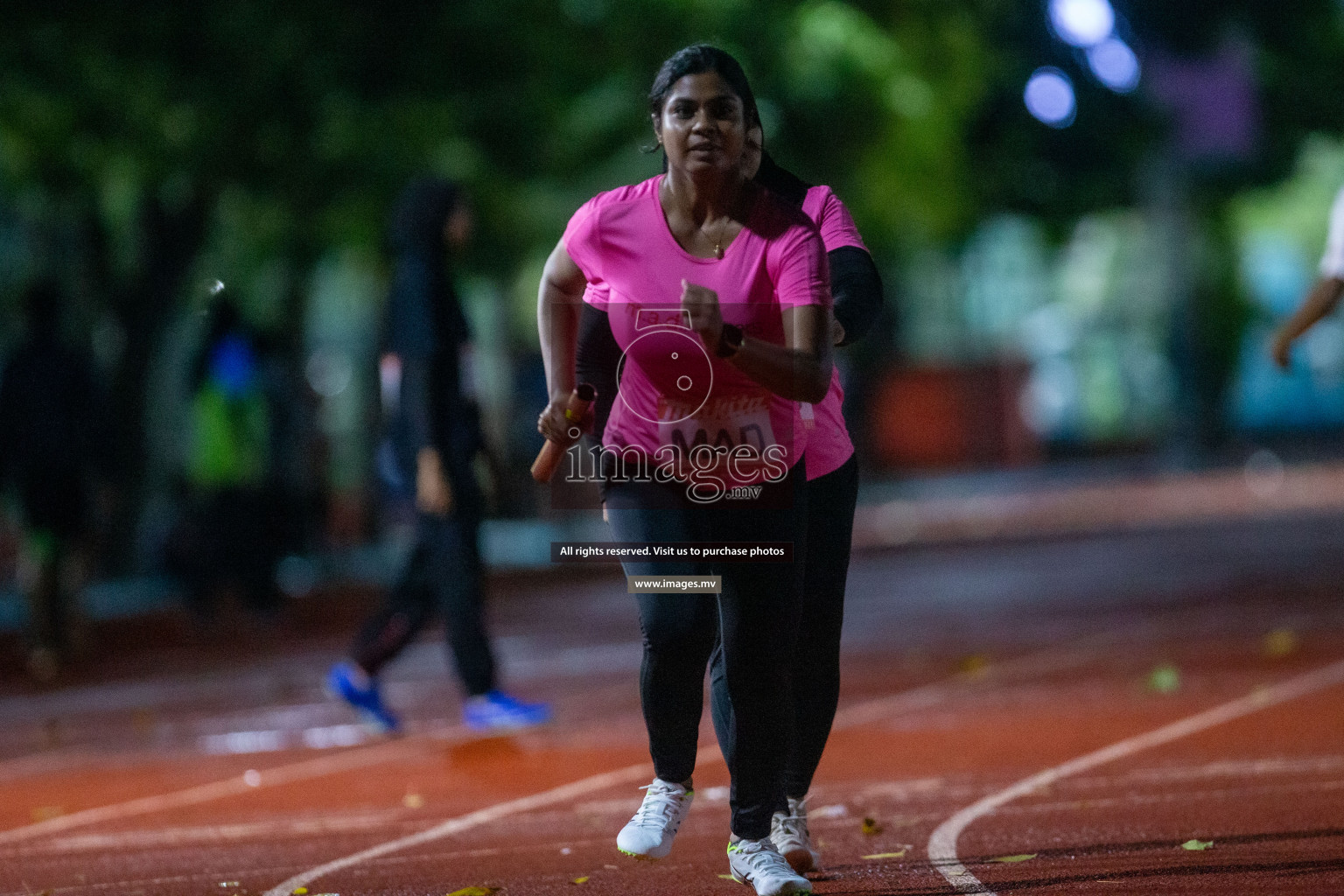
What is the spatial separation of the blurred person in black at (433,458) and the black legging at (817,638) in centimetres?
344

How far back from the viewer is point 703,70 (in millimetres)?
4664

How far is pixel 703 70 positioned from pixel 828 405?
103cm

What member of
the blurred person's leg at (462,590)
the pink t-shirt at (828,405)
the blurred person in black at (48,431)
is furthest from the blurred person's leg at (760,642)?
the blurred person in black at (48,431)

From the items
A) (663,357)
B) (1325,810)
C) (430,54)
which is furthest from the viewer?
(430,54)

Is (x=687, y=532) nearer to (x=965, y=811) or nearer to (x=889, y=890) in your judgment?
(x=889, y=890)

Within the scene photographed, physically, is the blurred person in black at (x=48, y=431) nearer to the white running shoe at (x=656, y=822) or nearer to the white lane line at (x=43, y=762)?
the white lane line at (x=43, y=762)

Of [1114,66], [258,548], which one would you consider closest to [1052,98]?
[1114,66]

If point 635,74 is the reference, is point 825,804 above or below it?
below

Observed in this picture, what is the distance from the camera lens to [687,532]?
4.89m

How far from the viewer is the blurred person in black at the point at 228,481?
14195 millimetres

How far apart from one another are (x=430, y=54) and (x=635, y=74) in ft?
20.4

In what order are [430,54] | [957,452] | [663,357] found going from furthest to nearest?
[957,452]
[430,54]
[663,357]

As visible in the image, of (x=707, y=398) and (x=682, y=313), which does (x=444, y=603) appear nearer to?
(x=707, y=398)

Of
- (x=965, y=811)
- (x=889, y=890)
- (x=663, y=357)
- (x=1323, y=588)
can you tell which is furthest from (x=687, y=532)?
(x=1323, y=588)
